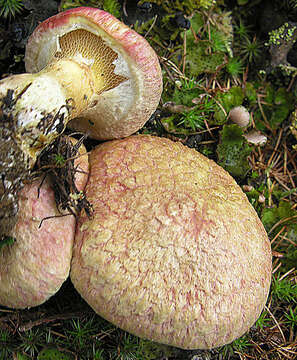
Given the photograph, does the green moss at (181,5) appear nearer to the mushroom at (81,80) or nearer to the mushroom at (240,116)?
the mushroom at (240,116)

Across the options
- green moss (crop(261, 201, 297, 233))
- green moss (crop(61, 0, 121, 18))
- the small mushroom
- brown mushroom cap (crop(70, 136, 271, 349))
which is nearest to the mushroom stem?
brown mushroom cap (crop(70, 136, 271, 349))

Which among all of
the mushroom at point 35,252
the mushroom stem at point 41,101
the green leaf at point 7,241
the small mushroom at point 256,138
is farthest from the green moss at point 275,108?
the green leaf at point 7,241

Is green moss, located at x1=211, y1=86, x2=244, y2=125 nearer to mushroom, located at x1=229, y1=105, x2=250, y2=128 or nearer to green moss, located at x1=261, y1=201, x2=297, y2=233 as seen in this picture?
mushroom, located at x1=229, y1=105, x2=250, y2=128

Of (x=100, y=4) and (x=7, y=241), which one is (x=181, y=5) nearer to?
(x=100, y=4)

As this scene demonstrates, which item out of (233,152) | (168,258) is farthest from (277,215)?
(168,258)

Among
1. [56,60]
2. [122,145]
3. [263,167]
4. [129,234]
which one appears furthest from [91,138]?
[263,167]

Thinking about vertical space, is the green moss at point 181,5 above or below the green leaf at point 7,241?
above
